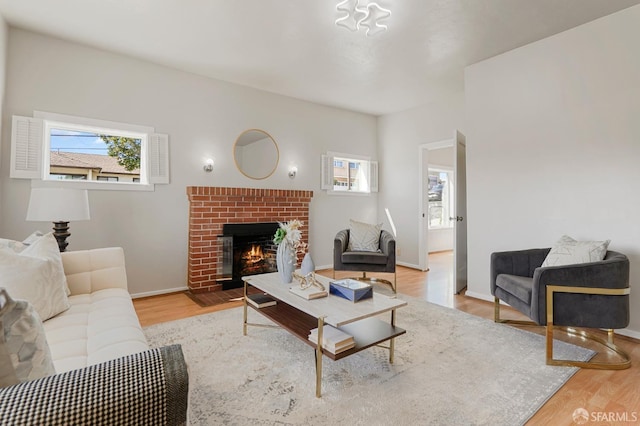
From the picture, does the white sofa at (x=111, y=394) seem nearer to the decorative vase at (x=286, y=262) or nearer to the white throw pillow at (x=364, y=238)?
the decorative vase at (x=286, y=262)

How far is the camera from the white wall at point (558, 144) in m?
2.56

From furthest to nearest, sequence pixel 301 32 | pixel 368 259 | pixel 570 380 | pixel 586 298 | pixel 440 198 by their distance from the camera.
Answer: pixel 440 198
pixel 368 259
pixel 301 32
pixel 586 298
pixel 570 380

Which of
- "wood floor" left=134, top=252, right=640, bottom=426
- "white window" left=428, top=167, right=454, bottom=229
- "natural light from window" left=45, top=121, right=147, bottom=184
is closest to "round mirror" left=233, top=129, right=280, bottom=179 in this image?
"natural light from window" left=45, top=121, right=147, bottom=184

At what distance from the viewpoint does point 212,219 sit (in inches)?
153

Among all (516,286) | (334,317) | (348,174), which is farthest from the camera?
(348,174)

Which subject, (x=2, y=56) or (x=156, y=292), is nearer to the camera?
(x=2, y=56)

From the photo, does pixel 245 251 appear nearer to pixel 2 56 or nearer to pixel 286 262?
pixel 286 262

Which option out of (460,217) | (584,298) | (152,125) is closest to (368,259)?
(460,217)

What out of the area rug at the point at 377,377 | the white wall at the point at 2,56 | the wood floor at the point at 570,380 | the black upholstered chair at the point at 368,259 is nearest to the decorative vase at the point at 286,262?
the area rug at the point at 377,377

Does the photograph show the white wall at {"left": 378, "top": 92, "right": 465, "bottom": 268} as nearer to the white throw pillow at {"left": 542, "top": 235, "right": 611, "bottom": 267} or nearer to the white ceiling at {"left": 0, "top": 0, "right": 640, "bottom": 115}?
the white ceiling at {"left": 0, "top": 0, "right": 640, "bottom": 115}

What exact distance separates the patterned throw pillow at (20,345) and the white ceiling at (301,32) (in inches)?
102

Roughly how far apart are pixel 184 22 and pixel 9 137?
77.5 inches

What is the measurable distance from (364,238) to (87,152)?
3.37m

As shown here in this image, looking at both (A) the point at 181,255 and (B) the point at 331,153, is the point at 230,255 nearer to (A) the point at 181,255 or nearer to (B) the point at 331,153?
(A) the point at 181,255
